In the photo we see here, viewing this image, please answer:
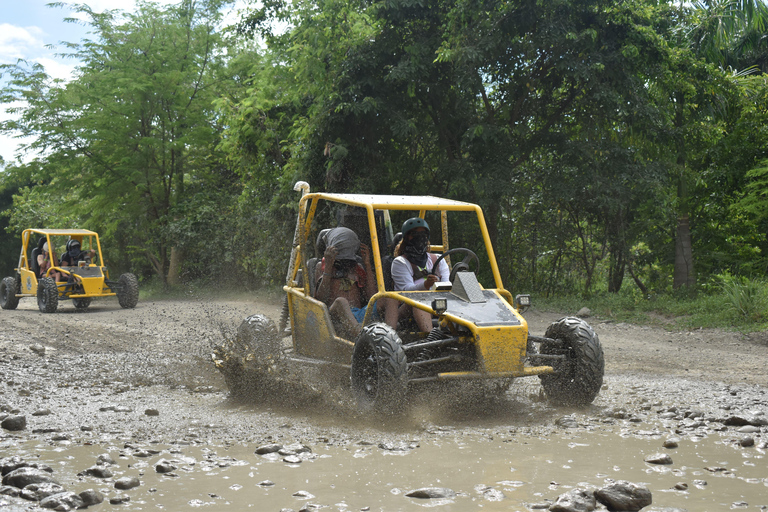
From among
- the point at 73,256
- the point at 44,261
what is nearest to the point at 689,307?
the point at 73,256

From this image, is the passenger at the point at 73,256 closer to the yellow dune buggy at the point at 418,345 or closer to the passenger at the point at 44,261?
the passenger at the point at 44,261

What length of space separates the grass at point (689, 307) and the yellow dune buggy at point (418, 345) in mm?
5952

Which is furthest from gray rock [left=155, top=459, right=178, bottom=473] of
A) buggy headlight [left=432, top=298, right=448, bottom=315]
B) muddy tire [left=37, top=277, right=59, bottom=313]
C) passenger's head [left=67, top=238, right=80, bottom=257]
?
passenger's head [left=67, top=238, right=80, bottom=257]

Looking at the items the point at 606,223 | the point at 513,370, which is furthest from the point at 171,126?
the point at 513,370

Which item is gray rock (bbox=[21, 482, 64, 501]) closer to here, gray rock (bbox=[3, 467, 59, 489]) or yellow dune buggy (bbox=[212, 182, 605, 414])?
gray rock (bbox=[3, 467, 59, 489])

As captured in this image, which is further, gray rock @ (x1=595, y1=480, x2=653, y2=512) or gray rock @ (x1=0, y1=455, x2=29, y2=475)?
gray rock @ (x1=0, y1=455, x2=29, y2=475)

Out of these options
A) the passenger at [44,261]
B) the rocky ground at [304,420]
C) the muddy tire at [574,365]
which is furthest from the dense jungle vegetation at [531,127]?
the muddy tire at [574,365]

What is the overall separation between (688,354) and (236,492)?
23.2 ft

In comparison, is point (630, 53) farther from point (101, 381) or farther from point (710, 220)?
point (101, 381)

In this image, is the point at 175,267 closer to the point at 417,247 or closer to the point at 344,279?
the point at 344,279

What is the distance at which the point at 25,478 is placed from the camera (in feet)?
11.8

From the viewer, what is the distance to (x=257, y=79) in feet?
58.9

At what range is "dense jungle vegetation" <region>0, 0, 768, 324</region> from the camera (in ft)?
41.9

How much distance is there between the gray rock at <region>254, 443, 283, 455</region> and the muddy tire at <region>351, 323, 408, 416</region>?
95 cm
